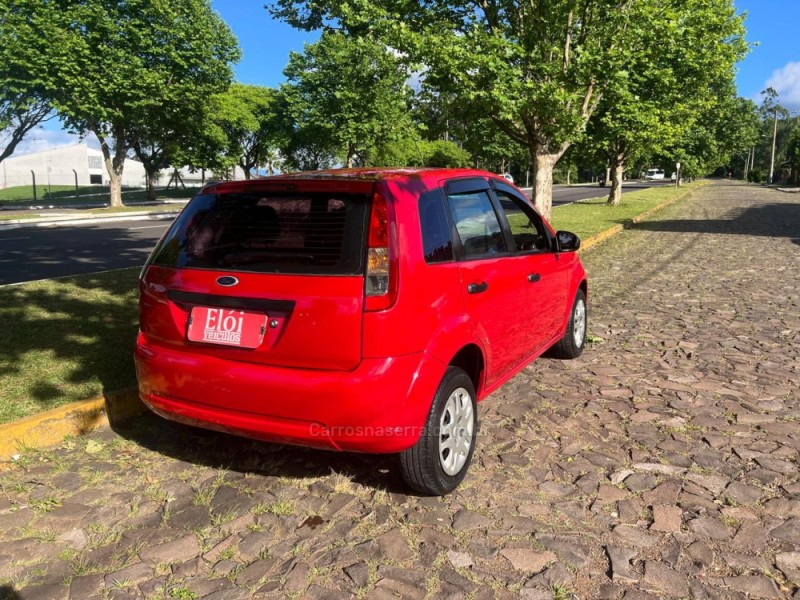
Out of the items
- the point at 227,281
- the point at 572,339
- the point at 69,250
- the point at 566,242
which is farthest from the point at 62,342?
the point at 69,250

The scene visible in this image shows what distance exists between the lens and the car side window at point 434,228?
3.18 m

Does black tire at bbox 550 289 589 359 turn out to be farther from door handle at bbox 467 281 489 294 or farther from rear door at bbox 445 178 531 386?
door handle at bbox 467 281 489 294

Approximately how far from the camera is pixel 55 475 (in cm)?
356

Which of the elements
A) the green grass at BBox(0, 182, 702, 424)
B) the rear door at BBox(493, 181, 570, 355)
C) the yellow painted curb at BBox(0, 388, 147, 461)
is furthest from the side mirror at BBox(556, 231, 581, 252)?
the yellow painted curb at BBox(0, 388, 147, 461)

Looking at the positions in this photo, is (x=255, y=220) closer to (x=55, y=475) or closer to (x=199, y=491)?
(x=199, y=491)

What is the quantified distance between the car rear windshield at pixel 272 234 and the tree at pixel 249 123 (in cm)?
4297

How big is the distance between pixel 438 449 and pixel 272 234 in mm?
1372

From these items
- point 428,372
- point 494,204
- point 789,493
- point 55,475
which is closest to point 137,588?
point 55,475

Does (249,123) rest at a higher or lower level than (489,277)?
higher

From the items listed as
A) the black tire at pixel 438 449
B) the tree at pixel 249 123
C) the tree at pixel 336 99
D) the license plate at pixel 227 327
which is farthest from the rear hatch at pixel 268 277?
the tree at pixel 249 123

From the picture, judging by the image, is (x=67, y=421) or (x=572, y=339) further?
(x=572, y=339)

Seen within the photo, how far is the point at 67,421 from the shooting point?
402cm

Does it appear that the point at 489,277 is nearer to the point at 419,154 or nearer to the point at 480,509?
the point at 480,509

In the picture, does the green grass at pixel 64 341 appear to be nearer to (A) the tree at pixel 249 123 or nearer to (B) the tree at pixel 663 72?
(B) the tree at pixel 663 72
